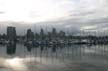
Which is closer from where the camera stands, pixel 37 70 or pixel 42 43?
pixel 37 70

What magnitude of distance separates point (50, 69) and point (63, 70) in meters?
2.76

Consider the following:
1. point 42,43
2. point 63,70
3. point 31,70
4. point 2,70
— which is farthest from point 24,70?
point 42,43

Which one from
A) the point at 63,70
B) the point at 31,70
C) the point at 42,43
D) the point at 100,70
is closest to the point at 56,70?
→ the point at 63,70

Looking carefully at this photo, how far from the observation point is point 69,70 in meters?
38.1

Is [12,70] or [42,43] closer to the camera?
[12,70]

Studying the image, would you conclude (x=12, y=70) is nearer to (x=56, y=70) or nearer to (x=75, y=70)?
(x=56, y=70)

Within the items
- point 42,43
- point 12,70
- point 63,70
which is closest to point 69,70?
point 63,70

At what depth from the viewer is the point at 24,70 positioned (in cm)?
3856

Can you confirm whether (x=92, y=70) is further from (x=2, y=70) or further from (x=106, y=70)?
(x=2, y=70)

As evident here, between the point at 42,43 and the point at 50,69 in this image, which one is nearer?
the point at 50,69

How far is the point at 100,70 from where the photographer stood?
38.3 metres

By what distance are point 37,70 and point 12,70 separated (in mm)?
4613

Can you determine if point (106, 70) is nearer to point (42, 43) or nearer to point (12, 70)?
point (12, 70)

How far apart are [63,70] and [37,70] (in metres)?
4.78
